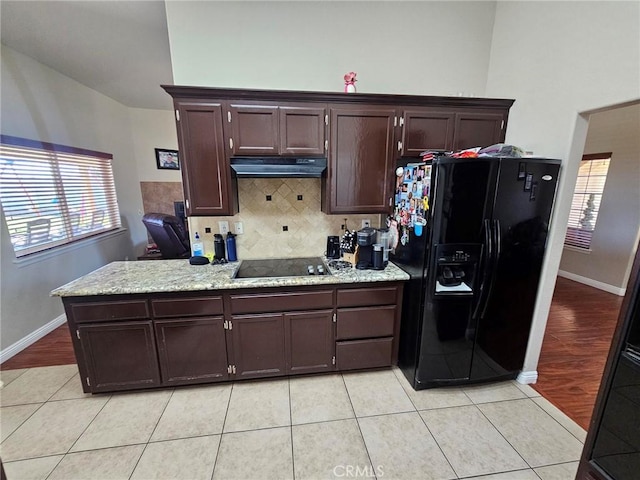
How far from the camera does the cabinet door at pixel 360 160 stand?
222 cm

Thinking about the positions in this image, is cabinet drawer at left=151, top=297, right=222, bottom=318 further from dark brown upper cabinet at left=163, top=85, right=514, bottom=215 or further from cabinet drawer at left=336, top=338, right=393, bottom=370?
cabinet drawer at left=336, top=338, right=393, bottom=370

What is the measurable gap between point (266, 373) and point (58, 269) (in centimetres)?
298

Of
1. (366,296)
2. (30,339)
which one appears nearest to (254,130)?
(366,296)

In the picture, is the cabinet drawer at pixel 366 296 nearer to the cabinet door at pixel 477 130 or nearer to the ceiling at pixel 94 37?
the cabinet door at pixel 477 130

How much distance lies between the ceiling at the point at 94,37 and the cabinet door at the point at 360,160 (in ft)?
6.10

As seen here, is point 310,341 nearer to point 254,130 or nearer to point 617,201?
point 254,130

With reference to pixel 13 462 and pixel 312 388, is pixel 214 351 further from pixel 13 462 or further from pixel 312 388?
pixel 13 462

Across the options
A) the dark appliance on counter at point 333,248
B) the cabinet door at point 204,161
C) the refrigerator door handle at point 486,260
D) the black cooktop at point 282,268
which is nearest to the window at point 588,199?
the refrigerator door handle at point 486,260

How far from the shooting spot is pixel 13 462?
164cm

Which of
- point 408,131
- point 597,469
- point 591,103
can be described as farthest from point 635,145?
point 597,469

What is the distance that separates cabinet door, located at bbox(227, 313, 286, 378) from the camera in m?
2.15

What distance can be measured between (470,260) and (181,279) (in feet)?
7.23

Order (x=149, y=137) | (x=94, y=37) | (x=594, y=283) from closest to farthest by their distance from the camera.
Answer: (x=94, y=37)
(x=594, y=283)
(x=149, y=137)

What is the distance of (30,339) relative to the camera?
287 centimetres
